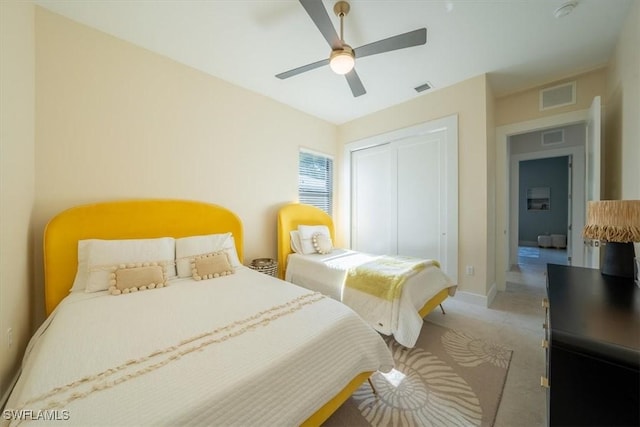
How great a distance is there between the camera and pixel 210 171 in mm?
2768

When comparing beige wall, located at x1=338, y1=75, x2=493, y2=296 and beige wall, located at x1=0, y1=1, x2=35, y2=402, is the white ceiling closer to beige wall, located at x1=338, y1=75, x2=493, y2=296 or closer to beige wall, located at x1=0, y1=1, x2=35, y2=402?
beige wall, located at x1=338, y1=75, x2=493, y2=296

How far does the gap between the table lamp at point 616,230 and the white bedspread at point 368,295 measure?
119 centimetres

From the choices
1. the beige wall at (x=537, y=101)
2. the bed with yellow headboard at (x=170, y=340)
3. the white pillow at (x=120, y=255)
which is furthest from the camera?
the beige wall at (x=537, y=101)

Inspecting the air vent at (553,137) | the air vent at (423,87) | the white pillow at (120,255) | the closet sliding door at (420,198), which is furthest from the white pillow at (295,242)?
the air vent at (553,137)

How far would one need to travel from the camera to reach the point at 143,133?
230 centimetres

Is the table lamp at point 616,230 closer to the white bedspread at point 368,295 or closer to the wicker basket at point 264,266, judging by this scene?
the white bedspread at point 368,295

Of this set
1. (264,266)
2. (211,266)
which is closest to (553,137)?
(264,266)

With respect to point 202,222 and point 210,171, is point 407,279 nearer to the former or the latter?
point 202,222

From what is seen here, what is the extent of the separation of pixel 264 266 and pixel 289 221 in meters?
0.75

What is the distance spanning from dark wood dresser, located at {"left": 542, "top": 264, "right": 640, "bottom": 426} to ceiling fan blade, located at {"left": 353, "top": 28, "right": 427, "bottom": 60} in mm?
1885

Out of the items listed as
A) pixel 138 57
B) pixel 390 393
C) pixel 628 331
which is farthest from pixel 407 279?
pixel 138 57

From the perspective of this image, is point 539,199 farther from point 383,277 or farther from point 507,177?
point 383,277

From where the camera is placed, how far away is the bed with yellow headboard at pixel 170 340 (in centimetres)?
80

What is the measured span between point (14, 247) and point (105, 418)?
157 cm
